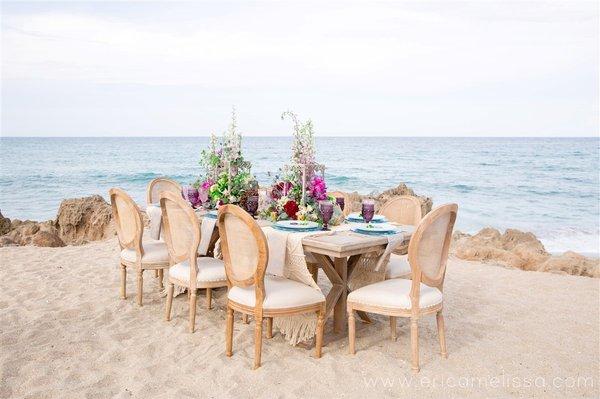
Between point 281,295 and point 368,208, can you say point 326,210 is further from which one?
point 281,295

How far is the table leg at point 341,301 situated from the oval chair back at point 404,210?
1004 mm

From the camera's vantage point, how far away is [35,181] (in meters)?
22.8

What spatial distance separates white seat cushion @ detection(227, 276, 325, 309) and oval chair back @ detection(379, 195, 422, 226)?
1559mm

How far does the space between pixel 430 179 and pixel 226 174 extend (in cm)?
2244

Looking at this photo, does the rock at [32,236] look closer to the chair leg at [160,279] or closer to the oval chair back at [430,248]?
the chair leg at [160,279]

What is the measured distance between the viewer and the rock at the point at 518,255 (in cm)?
646

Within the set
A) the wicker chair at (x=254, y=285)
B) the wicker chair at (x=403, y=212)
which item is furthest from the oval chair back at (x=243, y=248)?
the wicker chair at (x=403, y=212)

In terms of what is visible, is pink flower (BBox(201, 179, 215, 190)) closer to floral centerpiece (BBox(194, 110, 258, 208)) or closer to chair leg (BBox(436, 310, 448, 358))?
floral centerpiece (BBox(194, 110, 258, 208))

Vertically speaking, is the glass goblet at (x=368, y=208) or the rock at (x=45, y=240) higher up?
the glass goblet at (x=368, y=208)

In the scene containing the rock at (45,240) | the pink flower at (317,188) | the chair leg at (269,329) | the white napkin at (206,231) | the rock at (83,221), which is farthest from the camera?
the rock at (83,221)

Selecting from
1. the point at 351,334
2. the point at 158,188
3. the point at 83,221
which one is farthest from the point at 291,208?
the point at 83,221
